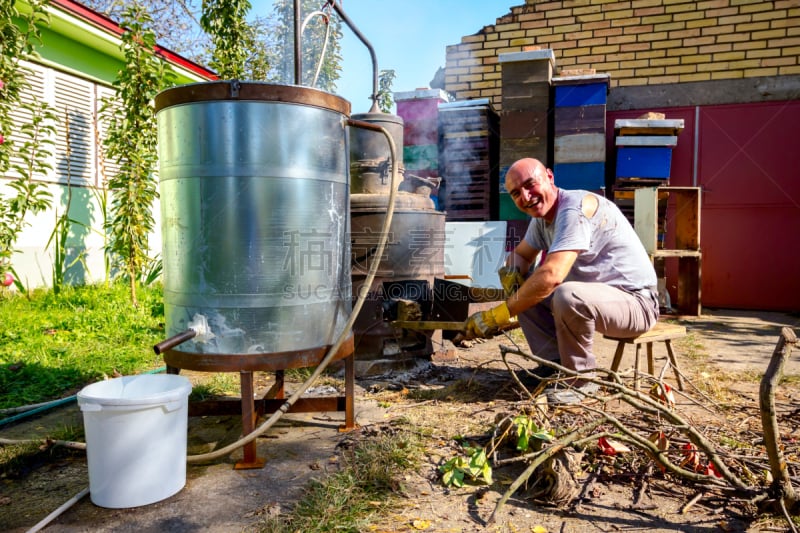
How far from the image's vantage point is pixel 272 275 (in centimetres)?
251

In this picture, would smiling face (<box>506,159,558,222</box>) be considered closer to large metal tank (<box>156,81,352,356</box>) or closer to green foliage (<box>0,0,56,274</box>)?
large metal tank (<box>156,81,352,356</box>)

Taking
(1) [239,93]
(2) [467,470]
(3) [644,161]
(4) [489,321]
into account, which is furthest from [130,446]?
(3) [644,161]

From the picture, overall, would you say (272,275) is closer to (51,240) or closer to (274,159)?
(274,159)

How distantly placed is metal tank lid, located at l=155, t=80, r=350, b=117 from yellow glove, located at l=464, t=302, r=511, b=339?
1615mm

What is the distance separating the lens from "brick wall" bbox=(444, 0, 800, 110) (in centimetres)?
734

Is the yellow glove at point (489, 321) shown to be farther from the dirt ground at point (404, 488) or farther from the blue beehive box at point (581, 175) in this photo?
the blue beehive box at point (581, 175)

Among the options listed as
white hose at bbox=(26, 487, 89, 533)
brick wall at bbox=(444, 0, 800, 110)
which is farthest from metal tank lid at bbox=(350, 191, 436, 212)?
brick wall at bbox=(444, 0, 800, 110)

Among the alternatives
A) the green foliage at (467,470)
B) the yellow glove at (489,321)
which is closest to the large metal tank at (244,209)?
the green foliage at (467,470)

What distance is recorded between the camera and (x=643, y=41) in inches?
309

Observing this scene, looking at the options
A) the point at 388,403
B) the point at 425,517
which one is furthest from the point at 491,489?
the point at 388,403

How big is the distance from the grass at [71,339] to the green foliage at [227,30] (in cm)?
334

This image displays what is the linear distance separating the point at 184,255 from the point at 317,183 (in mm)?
731

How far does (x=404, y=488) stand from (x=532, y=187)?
2.01m

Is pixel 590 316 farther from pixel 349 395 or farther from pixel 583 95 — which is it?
pixel 583 95
